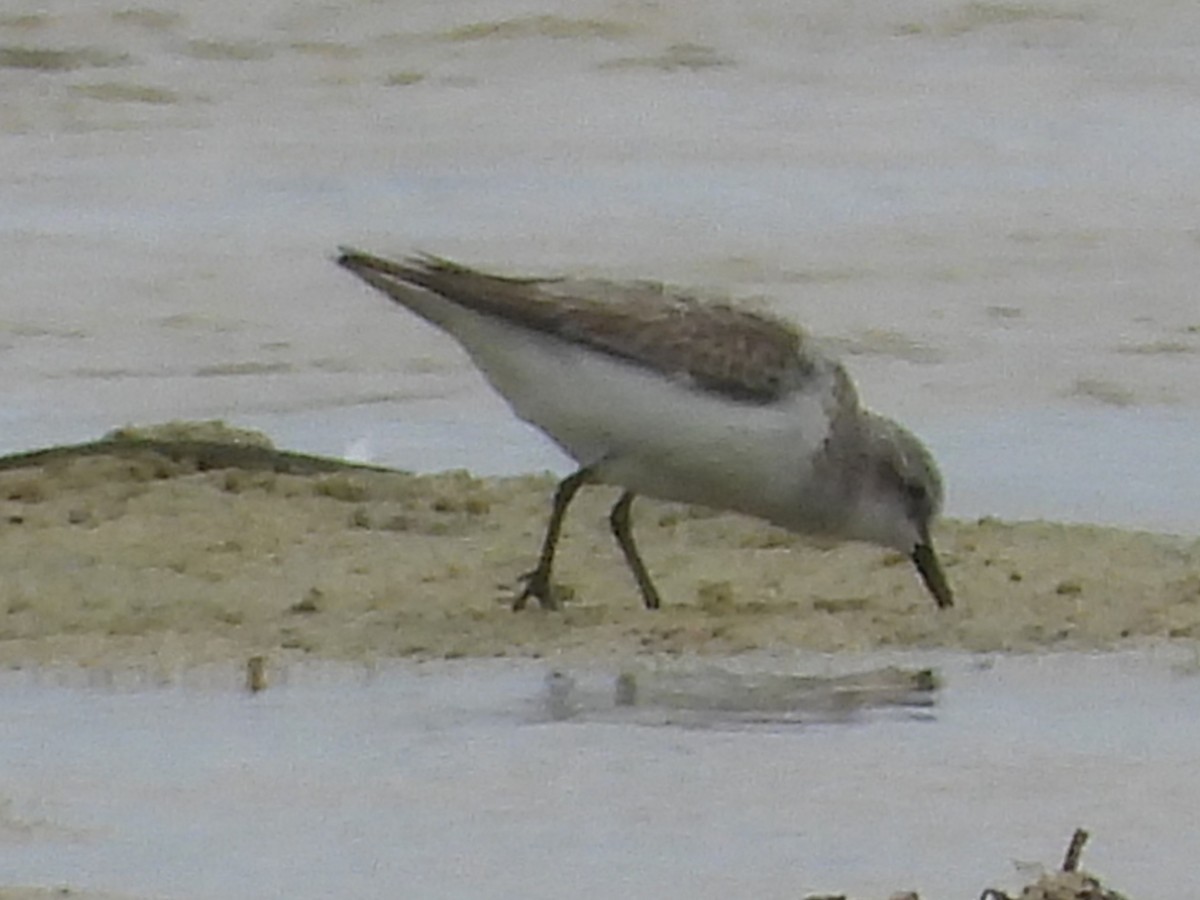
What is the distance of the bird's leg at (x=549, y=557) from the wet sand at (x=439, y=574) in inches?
1.9

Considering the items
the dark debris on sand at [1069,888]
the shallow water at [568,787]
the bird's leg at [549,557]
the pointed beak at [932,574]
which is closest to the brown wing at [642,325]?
the bird's leg at [549,557]

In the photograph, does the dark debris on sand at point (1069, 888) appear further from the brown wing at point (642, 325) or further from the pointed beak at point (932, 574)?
the brown wing at point (642, 325)

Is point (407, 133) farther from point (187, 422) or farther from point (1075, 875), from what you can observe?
point (1075, 875)

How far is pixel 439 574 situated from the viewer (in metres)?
7.12

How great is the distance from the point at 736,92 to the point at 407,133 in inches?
59.6

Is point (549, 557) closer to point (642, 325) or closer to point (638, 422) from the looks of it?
point (638, 422)

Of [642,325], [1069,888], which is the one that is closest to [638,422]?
[642,325]

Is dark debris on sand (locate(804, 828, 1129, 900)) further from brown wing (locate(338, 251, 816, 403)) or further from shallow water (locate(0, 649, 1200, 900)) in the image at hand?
brown wing (locate(338, 251, 816, 403))

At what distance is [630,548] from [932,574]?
1.94ft

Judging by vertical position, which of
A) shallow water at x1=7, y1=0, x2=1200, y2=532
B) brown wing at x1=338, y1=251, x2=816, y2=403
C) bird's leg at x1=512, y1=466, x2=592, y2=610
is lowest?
shallow water at x1=7, y1=0, x2=1200, y2=532

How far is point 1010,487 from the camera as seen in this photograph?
328 inches

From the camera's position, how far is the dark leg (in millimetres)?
6906

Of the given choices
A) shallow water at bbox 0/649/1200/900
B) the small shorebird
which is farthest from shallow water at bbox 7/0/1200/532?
shallow water at bbox 0/649/1200/900

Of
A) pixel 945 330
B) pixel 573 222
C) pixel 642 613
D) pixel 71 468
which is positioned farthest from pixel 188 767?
pixel 573 222
